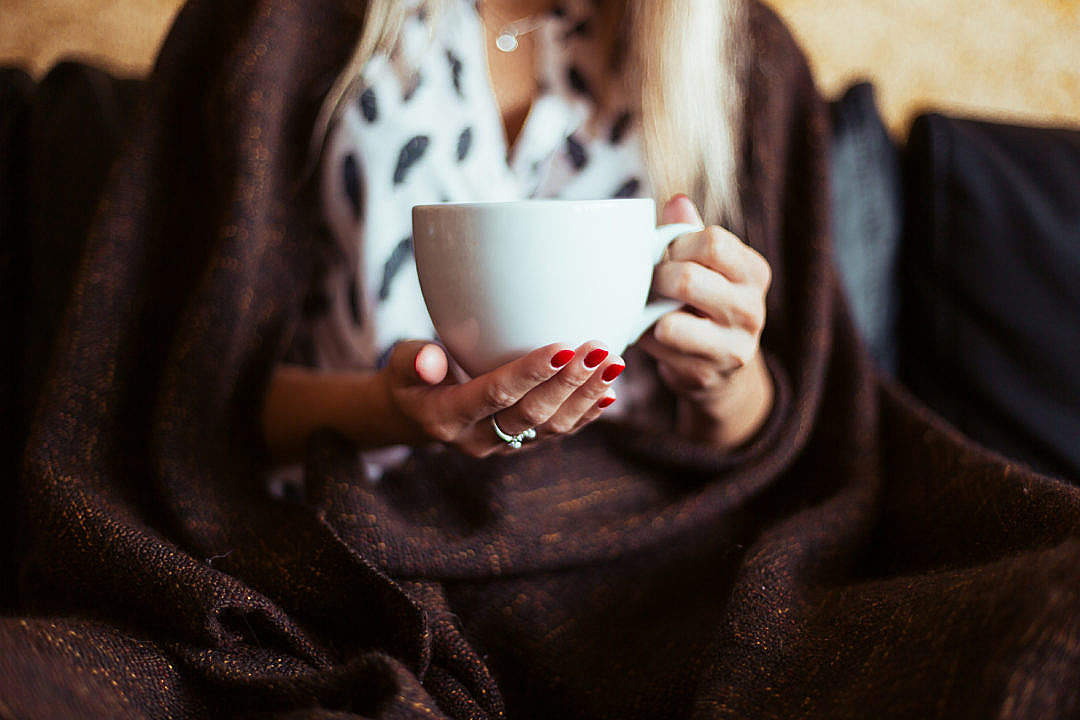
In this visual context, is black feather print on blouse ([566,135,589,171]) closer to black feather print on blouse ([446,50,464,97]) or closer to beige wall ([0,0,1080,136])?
black feather print on blouse ([446,50,464,97])

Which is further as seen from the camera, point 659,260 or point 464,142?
point 464,142

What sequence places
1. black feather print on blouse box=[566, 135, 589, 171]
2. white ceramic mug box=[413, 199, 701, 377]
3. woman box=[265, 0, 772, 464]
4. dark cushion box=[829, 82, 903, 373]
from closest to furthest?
white ceramic mug box=[413, 199, 701, 377] → woman box=[265, 0, 772, 464] → black feather print on blouse box=[566, 135, 589, 171] → dark cushion box=[829, 82, 903, 373]

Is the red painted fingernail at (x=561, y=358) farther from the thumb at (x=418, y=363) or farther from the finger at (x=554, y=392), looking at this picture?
the thumb at (x=418, y=363)

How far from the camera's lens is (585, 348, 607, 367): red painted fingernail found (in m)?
0.42

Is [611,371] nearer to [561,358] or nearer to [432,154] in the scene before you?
[561,358]

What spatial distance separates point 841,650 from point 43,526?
0.55 metres

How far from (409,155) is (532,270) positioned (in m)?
0.34

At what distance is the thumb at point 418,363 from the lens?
0.48 meters

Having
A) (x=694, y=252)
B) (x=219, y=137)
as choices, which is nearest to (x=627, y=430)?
(x=694, y=252)

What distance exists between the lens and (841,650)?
453 millimetres

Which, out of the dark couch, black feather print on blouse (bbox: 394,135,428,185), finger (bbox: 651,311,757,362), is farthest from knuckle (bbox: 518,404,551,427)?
the dark couch

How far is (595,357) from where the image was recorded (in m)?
0.43

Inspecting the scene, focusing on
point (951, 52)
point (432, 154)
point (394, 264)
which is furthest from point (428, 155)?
point (951, 52)

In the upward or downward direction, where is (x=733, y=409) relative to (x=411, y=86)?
downward
